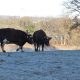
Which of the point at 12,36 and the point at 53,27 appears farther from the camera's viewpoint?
the point at 53,27

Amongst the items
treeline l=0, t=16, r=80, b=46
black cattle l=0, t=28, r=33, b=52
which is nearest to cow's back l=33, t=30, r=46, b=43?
black cattle l=0, t=28, r=33, b=52

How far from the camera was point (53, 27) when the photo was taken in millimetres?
75562

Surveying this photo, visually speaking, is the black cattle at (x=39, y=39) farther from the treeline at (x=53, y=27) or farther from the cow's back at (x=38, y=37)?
the treeline at (x=53, y=27)

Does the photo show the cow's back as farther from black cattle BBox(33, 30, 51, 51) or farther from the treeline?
the treeline

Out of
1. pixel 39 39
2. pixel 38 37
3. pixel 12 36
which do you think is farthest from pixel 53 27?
pixel 12 36

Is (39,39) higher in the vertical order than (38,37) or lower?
lower

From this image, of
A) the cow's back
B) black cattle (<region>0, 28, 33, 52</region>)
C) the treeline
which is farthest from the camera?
the treeline

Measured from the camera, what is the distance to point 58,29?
74.4 m

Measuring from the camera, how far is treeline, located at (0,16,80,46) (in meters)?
64.6

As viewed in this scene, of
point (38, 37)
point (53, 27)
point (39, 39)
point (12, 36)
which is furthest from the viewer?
point (53, 27)

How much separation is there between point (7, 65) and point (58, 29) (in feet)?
200

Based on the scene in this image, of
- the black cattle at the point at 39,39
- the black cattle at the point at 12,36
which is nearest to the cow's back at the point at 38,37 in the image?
the black cattle at the point at 39,39

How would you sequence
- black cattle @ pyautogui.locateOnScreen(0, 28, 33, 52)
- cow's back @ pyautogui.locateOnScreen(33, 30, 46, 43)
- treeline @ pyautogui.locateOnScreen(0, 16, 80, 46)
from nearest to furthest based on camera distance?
black cattle @ pyautogui.locateOnScreen(0, 28, 33, 52)
cow's back @ pyautogui.locateOnScreen(33, 30, 46, 43)
treeline @ pyautogui.locateOnScreen(0, 16, 80, 46)

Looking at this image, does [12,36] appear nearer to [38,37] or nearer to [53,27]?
[38,37]
